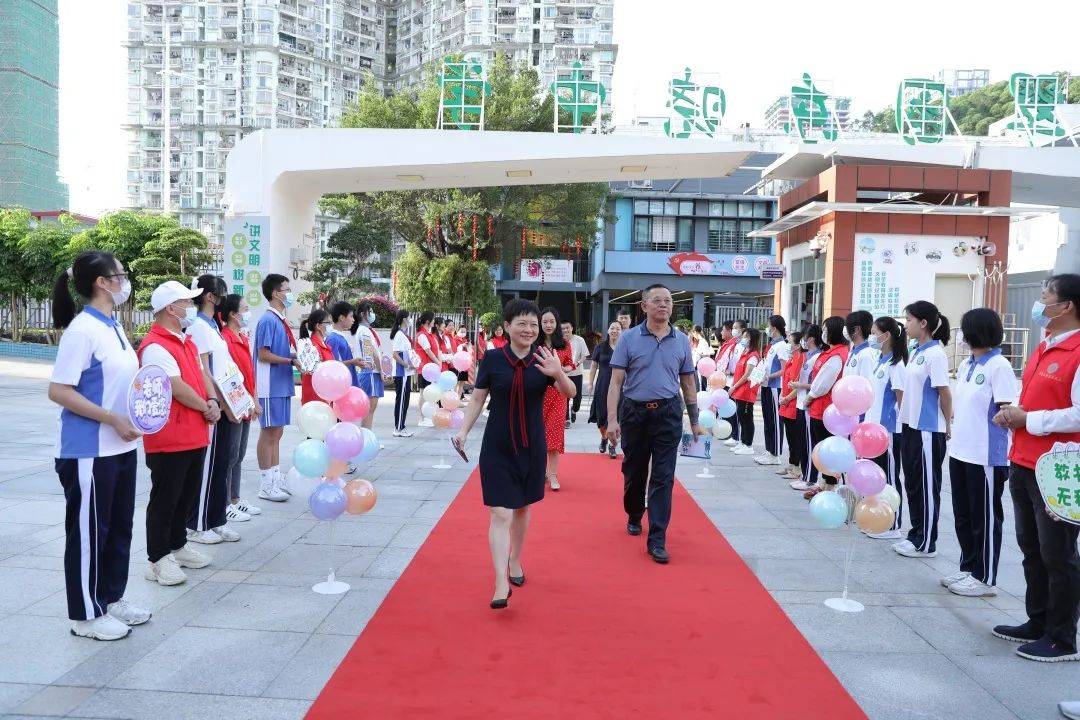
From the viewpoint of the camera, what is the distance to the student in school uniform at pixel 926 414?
4.72 meters

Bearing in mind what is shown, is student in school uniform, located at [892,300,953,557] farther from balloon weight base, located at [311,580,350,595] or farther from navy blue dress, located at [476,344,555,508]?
balloon weight base, located at [311,580,350,595]

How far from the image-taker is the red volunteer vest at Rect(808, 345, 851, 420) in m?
6.27

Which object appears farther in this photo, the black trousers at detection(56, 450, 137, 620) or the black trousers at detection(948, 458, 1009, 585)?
the black trousers at detection(948, 458, 1009, 585)

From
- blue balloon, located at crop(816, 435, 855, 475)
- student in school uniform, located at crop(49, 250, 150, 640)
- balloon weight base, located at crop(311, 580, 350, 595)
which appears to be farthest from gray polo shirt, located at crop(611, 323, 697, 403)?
student in school uniform, located at crop(49, 250, 150, 640)

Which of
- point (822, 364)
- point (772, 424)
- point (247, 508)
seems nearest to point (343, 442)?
point (247, 508)

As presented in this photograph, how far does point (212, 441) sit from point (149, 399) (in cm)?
145

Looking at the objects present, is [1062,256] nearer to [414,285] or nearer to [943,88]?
[943,88]

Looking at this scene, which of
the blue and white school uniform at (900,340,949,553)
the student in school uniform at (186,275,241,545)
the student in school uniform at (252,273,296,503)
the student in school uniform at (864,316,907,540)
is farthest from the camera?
the student in school uniform at (252,273,296,503)

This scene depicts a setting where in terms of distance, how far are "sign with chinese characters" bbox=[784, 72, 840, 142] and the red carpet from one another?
1451cm

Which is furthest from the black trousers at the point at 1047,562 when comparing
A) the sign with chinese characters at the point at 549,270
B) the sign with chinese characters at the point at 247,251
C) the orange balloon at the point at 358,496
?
the sign with chinese characters at the point at 549,270

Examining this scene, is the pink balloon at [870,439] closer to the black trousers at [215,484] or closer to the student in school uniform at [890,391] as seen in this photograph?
the student in school uniform at [890,391]

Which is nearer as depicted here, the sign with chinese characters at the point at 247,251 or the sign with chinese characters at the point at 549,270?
the sign with chinese characters at the point at 247,251

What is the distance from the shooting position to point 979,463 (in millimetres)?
4070

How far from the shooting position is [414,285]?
1891cm
